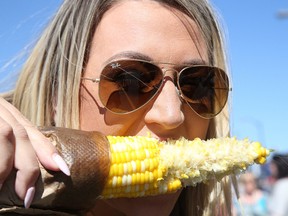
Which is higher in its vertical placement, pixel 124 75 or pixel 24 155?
pixel 124 75

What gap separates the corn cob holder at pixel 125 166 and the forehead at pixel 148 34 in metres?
0.46

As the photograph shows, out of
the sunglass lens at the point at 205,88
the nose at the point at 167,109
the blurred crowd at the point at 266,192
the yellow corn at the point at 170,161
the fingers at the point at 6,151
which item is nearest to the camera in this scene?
the fingers at the point at 6,151

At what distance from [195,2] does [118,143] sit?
1.18 metres

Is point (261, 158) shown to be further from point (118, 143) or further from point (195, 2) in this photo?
point (195, 2)

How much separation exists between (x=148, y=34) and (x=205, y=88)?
452 millimetres

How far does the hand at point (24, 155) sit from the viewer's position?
134cm

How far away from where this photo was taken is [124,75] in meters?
2.19

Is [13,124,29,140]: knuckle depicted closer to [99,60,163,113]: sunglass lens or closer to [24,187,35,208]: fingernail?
[24,187,35,208]: fingernail

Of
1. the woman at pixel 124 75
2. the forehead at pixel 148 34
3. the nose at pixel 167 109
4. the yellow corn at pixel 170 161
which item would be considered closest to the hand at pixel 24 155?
the yellow corn at pixel 170 161

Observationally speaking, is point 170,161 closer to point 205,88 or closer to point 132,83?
point 132,83

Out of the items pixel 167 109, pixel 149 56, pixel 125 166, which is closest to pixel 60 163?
pixel 125 166

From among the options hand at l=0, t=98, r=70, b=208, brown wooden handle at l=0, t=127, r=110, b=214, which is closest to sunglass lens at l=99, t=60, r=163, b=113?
brown wooden handle at l=0, t=127, r=110, b=214

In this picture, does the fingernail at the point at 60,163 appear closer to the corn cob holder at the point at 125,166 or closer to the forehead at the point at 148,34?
the corn cob holder at the point at 125,166

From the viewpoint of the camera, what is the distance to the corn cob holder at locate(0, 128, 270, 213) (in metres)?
1.45
